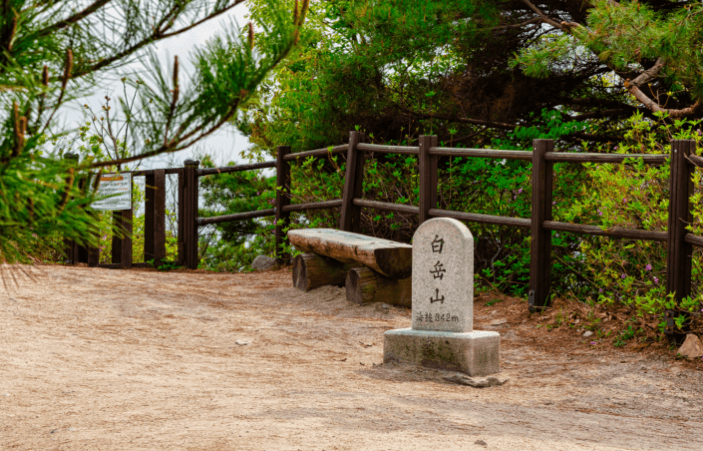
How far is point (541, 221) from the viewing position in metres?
7.14

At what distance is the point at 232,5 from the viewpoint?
3246 millimetres

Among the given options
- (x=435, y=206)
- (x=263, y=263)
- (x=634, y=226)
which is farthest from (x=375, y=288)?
(x=263, y=263)

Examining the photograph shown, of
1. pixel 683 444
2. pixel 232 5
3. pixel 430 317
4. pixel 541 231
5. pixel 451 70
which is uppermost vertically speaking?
pixel 451 70

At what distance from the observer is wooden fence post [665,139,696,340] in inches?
231

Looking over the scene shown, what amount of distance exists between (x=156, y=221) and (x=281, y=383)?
6607 mm

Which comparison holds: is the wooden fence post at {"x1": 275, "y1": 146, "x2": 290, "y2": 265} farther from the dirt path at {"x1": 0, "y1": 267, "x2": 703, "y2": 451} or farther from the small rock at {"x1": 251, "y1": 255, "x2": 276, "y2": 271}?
the dirt path at {"x1": 0, "y1": 267, "x2": 703, "y2": 451}

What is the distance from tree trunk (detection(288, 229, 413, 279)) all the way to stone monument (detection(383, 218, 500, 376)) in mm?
1344

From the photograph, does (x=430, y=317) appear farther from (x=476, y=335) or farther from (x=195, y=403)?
(x=195, y=403)

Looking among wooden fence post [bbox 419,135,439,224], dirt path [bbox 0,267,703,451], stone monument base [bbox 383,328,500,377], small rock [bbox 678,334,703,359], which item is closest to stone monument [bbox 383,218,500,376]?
stone monument base [bbox 383,328,500,377]

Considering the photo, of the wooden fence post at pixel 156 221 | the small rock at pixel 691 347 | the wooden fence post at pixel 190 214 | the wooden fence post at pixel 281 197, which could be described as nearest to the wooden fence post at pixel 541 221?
the small rock at pixel 691 347

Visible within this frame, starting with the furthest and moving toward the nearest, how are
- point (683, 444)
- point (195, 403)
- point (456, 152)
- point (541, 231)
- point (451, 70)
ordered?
1. point (451, 70)
2. point (456, 152)
3. point (541, 231)
4. point (195, 403)
5. point (683, 444)

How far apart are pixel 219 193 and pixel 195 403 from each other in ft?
32.3

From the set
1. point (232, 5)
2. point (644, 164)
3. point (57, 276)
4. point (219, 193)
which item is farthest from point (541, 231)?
point (219, 193)

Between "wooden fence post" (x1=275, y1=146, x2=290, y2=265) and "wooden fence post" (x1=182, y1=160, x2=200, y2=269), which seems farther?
"wooden fence post" (x1=182, y1=160, x2=200, y2=269)
